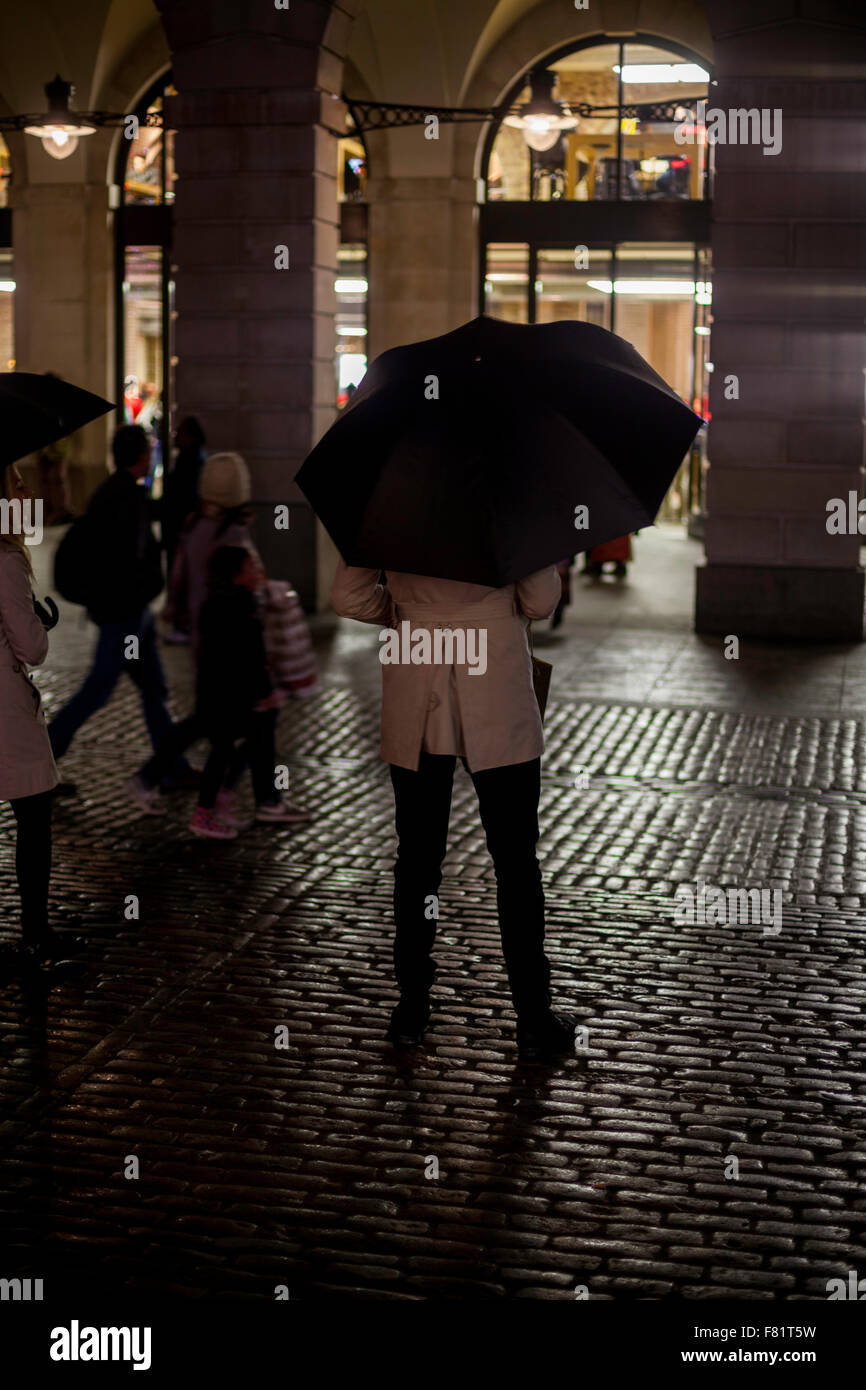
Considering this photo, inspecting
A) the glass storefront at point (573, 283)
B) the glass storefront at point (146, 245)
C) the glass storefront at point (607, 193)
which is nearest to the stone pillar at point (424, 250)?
the glass storefront at point (607, 193)

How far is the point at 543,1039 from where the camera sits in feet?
18.4

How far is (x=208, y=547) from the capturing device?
1006 cm

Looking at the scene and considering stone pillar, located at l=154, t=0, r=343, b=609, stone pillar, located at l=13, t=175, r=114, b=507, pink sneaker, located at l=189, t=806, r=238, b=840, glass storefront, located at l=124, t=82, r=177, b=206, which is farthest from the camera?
glass storefront, located at l=124, t=82, r=177, b=206

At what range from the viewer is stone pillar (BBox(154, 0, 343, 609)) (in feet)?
51.1

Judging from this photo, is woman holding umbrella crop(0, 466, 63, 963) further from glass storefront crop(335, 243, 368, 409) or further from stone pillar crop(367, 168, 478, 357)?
glass storefront crop(335, 243, 368, 409)

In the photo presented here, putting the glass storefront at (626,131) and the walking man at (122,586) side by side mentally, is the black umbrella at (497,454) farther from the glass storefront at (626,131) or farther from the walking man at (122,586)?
the glass storefront at (626,131)

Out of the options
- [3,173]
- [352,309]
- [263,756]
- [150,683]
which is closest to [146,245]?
[3,173]

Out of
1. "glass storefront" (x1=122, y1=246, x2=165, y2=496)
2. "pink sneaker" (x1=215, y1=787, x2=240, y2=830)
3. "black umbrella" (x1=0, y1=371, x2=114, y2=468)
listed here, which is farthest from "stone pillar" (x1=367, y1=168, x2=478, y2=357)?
"black umbrella" (x1=0, y1=371, x2=114, y2=468)

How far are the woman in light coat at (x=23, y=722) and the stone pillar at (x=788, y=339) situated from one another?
9854 millimetres

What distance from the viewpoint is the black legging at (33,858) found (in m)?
6.31

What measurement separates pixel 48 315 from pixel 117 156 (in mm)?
2545

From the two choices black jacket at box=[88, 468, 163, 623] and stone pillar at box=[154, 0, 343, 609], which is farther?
stone pillar at box=[154, 0, 343, 609]
